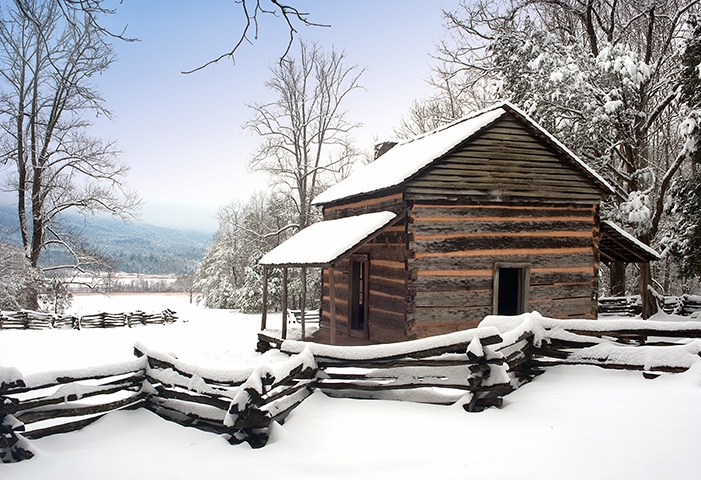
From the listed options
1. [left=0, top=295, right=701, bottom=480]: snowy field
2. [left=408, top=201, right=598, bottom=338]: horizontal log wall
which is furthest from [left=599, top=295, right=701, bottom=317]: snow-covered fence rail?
[left=0, top=295, right=701, bottom=480]: snowy field

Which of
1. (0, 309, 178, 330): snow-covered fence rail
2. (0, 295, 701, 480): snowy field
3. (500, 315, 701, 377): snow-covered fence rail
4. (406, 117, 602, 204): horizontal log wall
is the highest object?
(406, 117, 602, 204): horizontal log wall

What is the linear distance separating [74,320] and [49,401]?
22350mm

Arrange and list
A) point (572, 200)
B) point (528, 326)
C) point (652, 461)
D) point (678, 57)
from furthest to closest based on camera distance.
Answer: point (678, 57) → point (572, 200) → point (528, 326) → point (652, 461)

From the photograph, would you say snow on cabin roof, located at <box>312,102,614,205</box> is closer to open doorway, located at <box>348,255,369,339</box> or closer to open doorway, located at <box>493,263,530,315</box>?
open doorway, located at <box>348,255,369,339</box>

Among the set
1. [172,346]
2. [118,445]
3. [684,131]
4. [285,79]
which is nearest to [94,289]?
[172,346]

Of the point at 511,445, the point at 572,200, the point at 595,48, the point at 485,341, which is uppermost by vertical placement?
the point at 595,48

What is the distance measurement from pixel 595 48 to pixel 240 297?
27763 millimetres

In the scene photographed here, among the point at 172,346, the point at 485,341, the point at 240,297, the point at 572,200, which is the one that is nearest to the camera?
the point at 485,341

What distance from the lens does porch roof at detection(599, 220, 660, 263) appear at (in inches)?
559

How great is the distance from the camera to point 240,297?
38.3 m

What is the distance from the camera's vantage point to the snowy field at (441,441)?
14.6ft

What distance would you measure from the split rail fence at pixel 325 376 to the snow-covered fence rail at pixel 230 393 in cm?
1

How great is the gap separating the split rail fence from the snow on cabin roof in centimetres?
551

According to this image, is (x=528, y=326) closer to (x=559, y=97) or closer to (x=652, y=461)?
(x=652, y=461)
